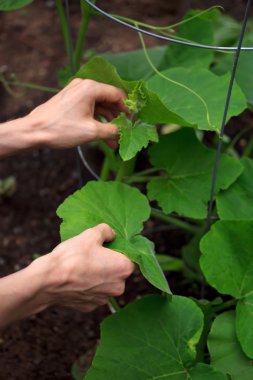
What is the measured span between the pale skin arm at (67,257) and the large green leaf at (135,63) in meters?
0.46

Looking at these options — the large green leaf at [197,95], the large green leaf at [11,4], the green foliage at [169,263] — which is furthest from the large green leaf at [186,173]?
the large green leaf at [11,4]

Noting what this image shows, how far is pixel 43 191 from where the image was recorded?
6.57 ft

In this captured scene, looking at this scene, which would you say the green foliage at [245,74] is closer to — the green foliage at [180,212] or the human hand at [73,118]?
the green foliage at [180,212]

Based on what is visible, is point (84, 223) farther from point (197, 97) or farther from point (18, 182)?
point (18, 182)

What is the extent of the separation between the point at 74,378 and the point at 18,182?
788mm

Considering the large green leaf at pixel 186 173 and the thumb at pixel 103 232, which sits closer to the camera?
the thumb at pixel 103 232

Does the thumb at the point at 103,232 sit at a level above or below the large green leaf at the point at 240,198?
above

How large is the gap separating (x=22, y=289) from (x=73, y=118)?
349 mm

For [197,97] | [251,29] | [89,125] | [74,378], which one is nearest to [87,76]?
[89,125]

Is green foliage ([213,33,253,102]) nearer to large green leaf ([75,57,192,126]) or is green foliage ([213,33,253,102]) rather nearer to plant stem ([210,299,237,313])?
large green leaf ([75,57,192,126])

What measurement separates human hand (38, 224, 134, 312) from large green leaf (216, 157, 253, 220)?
37 centimetres

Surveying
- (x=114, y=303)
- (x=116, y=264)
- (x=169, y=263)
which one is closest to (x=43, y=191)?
(x=169, y=263)

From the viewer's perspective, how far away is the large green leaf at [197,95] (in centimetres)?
125

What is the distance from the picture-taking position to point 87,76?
122 cm
